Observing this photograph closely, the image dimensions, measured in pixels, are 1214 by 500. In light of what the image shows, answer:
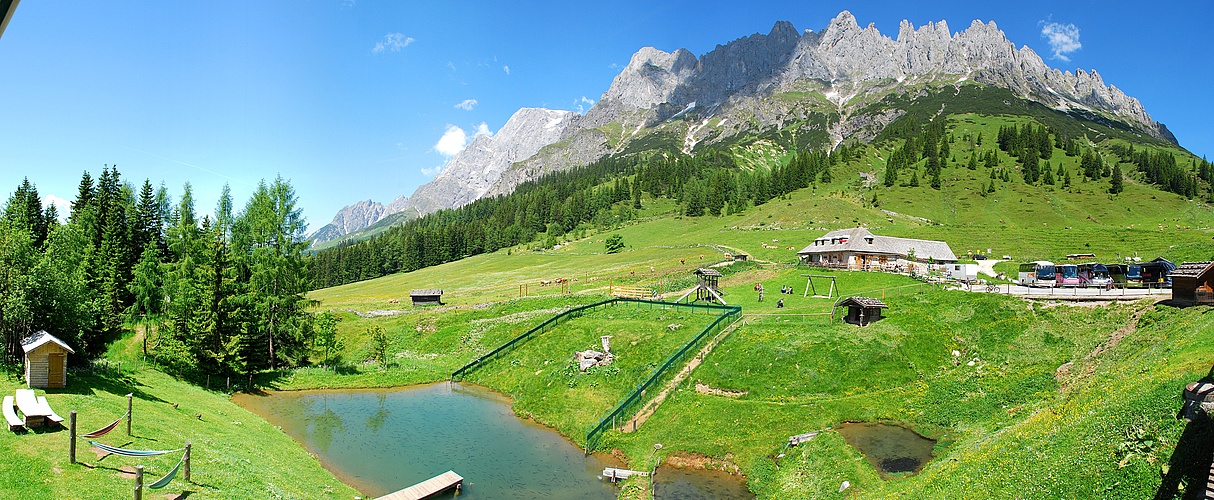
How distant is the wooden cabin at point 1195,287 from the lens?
34.1 metres

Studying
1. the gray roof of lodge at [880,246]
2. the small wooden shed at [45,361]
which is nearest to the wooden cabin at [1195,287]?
the gray roof of lodge at [880,246]

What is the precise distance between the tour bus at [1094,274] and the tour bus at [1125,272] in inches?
38.1

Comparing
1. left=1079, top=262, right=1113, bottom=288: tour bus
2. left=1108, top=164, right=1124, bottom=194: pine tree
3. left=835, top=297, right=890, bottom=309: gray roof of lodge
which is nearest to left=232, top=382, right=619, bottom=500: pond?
left=835, top=297, right=890, bottom=309: gray roof of lodge

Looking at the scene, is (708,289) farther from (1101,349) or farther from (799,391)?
(1101,349)

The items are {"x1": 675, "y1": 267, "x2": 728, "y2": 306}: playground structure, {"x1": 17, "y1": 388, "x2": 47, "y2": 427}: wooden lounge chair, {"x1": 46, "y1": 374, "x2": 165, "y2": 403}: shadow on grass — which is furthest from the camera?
{"x1": 675, "y1": 267, "x2": 728, "y2": 306}: playground structure

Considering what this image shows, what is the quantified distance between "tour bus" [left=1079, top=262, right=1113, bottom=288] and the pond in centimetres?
4971

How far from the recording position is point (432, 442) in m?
34.1

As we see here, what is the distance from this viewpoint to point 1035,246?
100438 mm

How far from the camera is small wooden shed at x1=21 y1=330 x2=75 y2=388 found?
27484mm

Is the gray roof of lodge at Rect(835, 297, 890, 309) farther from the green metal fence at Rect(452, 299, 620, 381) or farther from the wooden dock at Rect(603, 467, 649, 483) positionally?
the wooden dock at Rect(603, 467, 649, 483)

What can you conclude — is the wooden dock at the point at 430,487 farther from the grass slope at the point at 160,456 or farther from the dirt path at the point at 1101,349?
the dirt path at the point at 1101,349

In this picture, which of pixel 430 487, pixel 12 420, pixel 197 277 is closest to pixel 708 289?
pixel 430 487

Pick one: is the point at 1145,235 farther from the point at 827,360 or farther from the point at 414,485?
the point at 414,485

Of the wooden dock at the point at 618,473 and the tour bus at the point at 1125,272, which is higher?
the tour bus at the point at 1125,272
